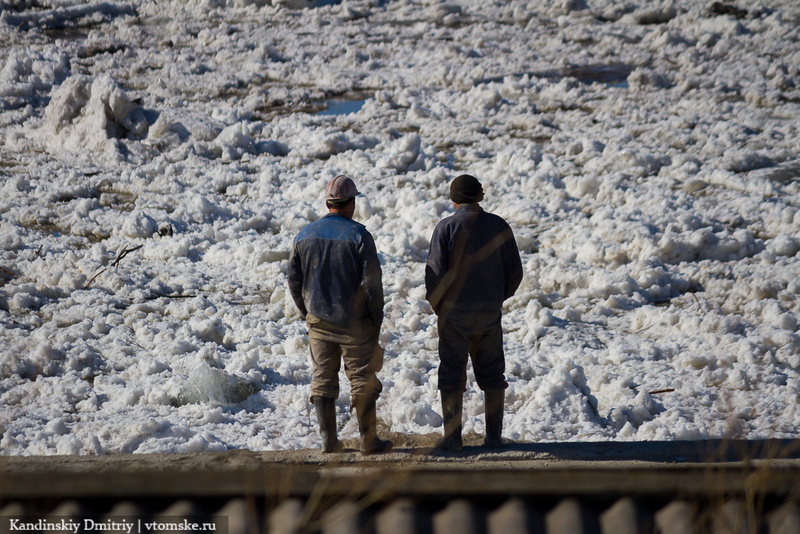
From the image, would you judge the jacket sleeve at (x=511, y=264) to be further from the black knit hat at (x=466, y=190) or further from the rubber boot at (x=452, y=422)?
the rubber boot at (x=452, y=422)

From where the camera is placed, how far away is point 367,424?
460 cm

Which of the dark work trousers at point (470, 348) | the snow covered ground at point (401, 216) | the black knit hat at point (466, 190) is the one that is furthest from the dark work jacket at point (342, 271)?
the snow covered ground at point (401, 216)

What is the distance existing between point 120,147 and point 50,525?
27.8ft

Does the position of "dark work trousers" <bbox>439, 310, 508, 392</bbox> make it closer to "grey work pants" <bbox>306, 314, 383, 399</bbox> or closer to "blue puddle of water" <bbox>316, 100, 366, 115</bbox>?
"grey work pants" <bbox>306, 314, 383, 399</bbox>

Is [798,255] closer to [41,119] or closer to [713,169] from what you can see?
[713,169]

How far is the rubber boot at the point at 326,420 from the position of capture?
4.65 metres

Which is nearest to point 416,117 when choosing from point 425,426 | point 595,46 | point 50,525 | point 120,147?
point 120,147

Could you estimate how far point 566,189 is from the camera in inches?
356

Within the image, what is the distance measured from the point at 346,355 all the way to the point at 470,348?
2.50ft

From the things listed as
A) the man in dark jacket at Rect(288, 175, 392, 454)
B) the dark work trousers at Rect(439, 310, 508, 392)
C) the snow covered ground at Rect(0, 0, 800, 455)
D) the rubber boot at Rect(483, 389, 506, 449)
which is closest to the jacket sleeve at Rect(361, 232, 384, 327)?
the man in dark jacket at Rect(288, 175, 392, 454)

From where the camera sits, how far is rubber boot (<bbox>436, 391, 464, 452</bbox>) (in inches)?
183

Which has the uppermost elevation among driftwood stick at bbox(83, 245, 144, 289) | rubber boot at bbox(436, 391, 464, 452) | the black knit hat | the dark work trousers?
the black knit hat

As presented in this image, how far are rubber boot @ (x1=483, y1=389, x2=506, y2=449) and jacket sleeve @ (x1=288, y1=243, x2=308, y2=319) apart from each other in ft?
4.05

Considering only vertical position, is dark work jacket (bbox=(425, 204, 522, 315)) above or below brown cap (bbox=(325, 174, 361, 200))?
below
